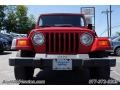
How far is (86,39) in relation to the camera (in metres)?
7.93

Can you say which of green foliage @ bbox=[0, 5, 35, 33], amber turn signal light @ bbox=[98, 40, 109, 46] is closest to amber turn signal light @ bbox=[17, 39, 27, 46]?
amber turn signal light @ bbox=[98, 40, 109, 46]

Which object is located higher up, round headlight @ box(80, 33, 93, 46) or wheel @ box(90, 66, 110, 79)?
round headlight @ box(80, 33, 93, 46)

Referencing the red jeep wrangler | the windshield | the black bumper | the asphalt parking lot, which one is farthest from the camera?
the windshield

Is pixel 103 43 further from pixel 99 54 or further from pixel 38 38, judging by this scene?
pixel 38 38

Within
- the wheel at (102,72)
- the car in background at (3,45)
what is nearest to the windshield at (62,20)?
the wheel at (102,72)

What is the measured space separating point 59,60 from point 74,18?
245cm

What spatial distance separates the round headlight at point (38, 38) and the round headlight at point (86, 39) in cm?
92

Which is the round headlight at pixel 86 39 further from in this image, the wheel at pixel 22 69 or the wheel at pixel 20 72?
the wheel at pixel 20 72

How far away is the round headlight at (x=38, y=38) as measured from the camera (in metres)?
7.87

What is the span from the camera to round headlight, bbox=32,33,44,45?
310 inches

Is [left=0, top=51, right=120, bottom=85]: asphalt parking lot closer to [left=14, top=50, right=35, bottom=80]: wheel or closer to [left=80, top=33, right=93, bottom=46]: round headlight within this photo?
[left=14, top=50, right=35, bottom=80]: wheel

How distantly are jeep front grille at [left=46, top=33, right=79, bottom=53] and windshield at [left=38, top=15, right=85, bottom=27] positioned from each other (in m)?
1.56
